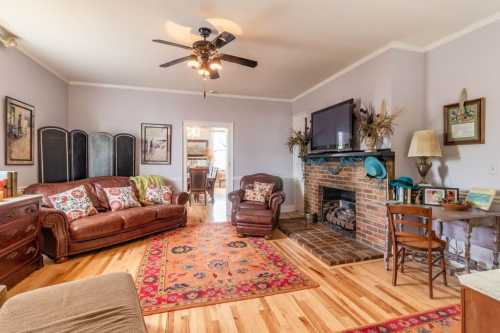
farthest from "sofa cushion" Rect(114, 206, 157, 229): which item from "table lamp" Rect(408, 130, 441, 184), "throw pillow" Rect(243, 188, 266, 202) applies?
"table lamp" Rect(408, 130, 441, 184)

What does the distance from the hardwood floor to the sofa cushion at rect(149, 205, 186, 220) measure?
1012 millimetres

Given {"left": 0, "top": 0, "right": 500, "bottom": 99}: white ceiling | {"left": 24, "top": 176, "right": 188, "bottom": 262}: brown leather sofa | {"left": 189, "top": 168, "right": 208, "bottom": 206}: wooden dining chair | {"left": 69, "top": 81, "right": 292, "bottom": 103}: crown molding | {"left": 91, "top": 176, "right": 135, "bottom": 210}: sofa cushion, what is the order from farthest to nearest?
1. {"left": 189, "top": 168, "right": 208, "bottom": 206}: wooden dining chair
2. {"left": 69, "top": 81, "right": 292, "bottom": 103}: crown molding
3. {"left": 91, "top": 176, "right": 135, "bottom": 210}: sofa cushion
4. {"left": 24, "top": 176, "right": 188, "bottom": 262}: brown leather sofa
5. {"left": 0, "top": 0, "right": 500, "bottom": 99}: white ceiling

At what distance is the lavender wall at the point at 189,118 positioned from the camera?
4.47 metres

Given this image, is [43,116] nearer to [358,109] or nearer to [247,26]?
[247,26]

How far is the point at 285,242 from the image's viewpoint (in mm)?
3535

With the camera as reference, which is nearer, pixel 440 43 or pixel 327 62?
pixel 440 43

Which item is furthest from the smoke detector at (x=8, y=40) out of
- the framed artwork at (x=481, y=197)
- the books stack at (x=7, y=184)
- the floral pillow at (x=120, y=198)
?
the framed artwork at (x=481, y=197)

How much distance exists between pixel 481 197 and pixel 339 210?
1841 millimetres

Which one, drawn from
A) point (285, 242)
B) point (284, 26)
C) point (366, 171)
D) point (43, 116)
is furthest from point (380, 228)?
point (43, 116)

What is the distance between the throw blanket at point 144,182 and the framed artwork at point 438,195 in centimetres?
420

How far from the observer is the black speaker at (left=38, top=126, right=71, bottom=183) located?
11.6ft

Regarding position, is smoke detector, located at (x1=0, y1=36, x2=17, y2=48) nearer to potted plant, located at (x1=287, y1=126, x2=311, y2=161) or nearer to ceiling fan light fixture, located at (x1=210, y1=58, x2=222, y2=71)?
ceiling fan light fixture, located at (x1=210, y1=58, x2=222, y2=71)

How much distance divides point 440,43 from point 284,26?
2.00 m

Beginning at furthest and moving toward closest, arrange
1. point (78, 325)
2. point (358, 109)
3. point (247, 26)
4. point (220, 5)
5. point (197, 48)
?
point (358, 109), point (247, 26), point (197, 48), point (220, 5), point (78, 325)
